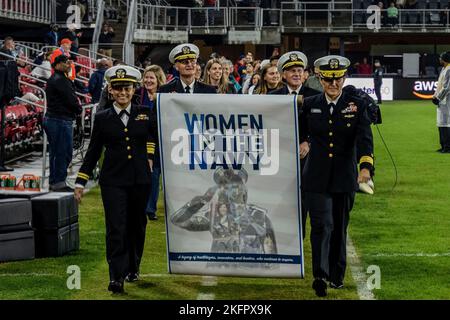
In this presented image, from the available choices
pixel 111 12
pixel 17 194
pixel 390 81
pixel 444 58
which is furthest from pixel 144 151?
pixel 390 81

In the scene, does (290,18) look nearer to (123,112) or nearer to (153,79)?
(153,79)

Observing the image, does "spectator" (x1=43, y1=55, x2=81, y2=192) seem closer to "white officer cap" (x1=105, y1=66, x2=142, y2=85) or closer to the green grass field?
the green grass field

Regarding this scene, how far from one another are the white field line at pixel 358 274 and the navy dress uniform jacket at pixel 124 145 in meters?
1.93

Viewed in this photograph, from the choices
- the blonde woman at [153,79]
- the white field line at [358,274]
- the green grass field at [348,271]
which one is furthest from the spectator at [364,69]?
the white field line at [358,274]

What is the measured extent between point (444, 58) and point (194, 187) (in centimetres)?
1452

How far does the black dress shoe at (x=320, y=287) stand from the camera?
365 inches

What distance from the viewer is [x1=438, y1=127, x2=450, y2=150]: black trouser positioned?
24000 mm

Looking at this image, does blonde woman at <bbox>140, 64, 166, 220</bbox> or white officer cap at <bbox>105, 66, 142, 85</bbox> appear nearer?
white officer cap at <bbox>105, 66, 142, 85</bbox>

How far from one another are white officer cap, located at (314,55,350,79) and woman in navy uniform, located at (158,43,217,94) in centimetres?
245

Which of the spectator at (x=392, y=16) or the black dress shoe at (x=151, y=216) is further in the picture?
the spectator at (x=392, y=16)

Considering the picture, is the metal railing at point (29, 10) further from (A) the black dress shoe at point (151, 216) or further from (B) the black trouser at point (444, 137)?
(A) the black dress shoe at point (151, 216)

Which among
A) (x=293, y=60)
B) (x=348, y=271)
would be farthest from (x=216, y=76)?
(x=348, y=271)

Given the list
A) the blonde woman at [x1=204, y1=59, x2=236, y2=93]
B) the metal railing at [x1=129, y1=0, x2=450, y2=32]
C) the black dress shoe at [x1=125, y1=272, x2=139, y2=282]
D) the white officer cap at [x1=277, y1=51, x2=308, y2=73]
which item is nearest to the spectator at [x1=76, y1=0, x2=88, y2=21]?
the metal railing at [x1=129, y1=0, x2=450, y2=32]

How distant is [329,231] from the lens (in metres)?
9.45
